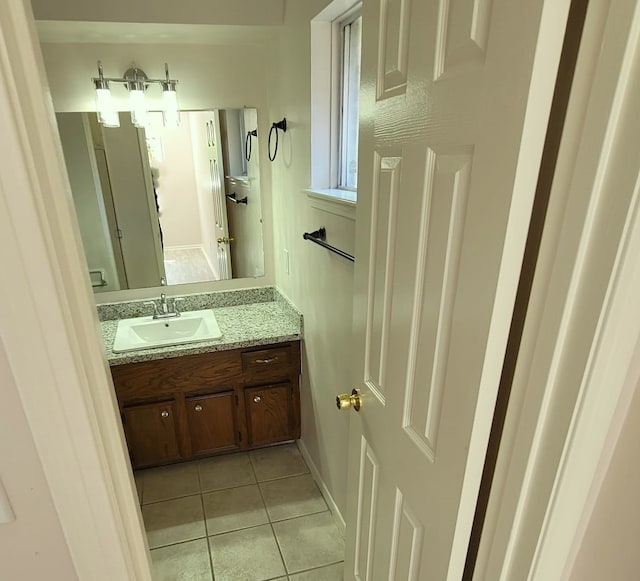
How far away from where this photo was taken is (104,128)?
6.72ft

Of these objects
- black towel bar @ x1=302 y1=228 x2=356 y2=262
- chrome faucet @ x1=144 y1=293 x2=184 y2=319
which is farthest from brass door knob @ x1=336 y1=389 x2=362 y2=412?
chrome faucet @ x1=144 y1=293 x2=184 y2=319

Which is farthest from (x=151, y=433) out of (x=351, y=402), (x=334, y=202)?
(x=334, y=202)

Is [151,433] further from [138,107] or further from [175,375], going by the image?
[138,107]

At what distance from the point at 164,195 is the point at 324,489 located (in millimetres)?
1766

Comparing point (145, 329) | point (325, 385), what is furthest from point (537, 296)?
point (145, 329)

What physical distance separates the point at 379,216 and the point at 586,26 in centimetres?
53

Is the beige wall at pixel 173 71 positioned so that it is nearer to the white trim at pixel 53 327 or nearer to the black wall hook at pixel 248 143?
the black wall hook at pixel 248 143

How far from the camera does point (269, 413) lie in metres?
2.31

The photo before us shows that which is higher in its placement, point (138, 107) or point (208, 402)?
point (138, 107)

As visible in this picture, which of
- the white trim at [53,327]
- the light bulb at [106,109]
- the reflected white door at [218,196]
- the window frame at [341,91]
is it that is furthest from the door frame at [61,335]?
the reflected white door at [218,196]

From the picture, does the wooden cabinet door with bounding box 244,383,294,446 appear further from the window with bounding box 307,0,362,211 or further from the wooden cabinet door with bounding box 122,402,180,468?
the window with bounding box 307,0,362,211

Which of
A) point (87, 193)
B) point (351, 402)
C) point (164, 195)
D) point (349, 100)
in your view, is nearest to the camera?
point (351, 402)

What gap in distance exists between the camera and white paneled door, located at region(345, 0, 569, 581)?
1.77 ft

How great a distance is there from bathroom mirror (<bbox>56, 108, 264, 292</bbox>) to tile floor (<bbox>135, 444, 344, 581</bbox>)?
110cm
